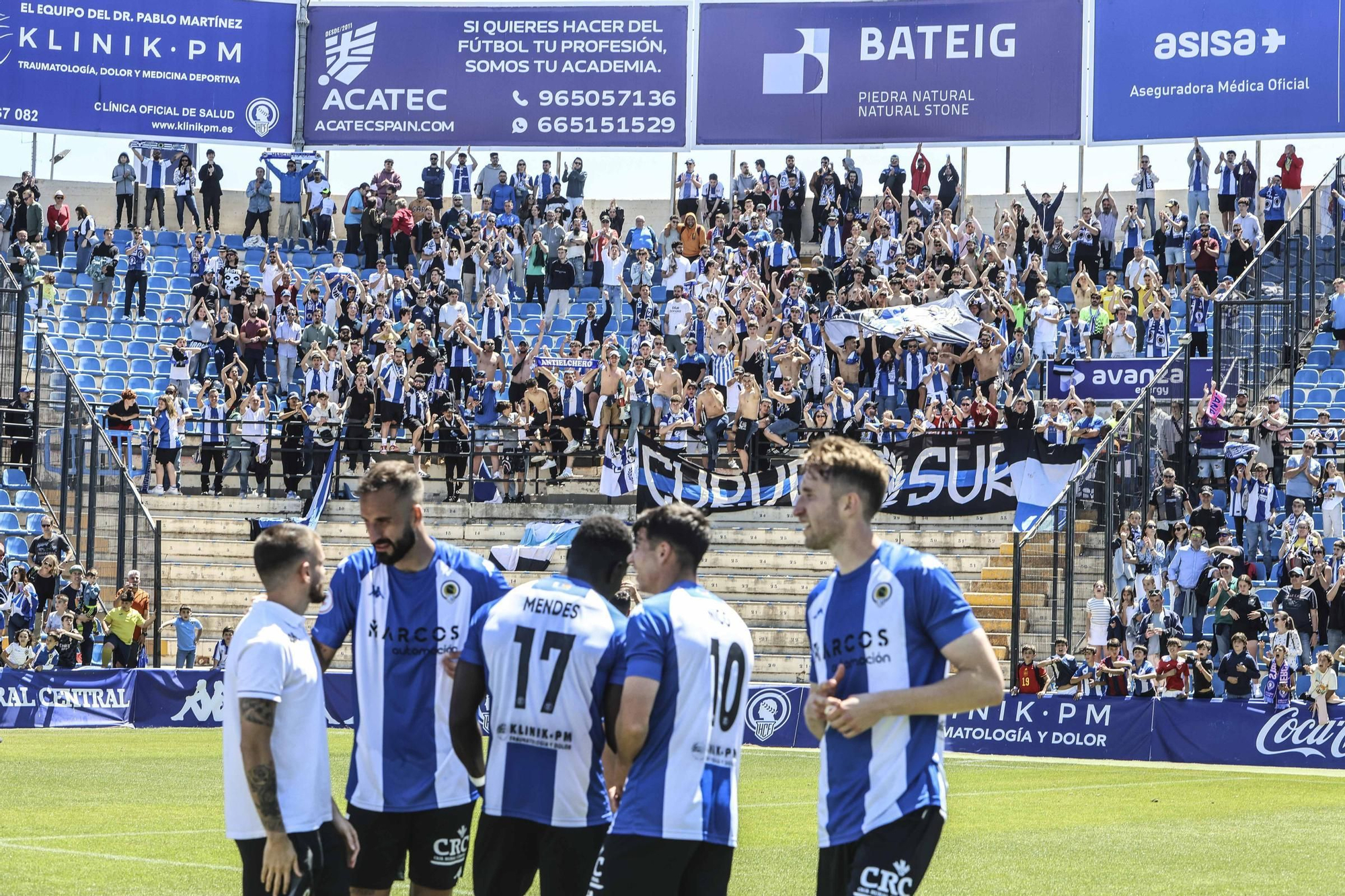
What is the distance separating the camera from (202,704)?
2527 cm

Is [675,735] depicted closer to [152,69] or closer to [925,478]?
[925,478]

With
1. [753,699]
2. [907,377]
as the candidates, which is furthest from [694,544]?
[907,377]

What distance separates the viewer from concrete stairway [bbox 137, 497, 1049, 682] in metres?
27.4

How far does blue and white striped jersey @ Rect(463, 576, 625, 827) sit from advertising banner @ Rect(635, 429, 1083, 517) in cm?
1995

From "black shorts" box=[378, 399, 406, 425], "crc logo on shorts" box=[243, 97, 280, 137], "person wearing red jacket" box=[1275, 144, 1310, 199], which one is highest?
"crc logo on shorts" box=[243, 97, 280, 137]

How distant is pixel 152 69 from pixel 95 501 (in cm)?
1794

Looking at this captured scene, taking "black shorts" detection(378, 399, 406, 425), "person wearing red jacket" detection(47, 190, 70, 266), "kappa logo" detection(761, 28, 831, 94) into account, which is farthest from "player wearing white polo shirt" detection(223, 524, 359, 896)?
Result: "kappa logo" detection(761, 28, 831, 94)

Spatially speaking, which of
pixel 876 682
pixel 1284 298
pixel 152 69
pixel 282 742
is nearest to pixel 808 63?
pixel 1284 298

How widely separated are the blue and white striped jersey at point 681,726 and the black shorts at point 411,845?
3.72 ft

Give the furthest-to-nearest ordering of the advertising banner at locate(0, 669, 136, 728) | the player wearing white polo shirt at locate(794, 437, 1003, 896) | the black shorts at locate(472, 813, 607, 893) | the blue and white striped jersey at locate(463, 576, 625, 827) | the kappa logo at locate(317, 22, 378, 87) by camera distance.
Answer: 1. the kappa logo at locate(317, 22, 378, 87)
2. the advertising banner at locate(0, 669, 136, 728)
3. the black shorts at locate(472, 813, 607, 893)
4. the blue and white striped jersey at locate(463, 576, 625, 827)
5. the player wearing white polo shirt at locate(794, 437, 1003, 896)

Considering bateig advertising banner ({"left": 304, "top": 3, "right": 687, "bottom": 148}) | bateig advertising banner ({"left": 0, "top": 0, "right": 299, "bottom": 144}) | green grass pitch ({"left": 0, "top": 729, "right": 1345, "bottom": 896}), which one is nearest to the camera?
green grass pitch ({"left": 0, "top": 729, "right": 1345, "bottom": 896})

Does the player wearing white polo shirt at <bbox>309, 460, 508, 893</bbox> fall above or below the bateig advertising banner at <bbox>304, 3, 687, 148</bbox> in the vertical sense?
below

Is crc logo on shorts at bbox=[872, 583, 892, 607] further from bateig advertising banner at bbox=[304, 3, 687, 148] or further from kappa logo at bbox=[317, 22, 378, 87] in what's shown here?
kappa logo at bbox=[317, 22, 378, 87]

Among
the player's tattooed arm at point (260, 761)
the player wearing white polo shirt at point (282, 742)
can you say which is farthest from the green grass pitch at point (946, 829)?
the player's tattooed arm at point (260, 761)
